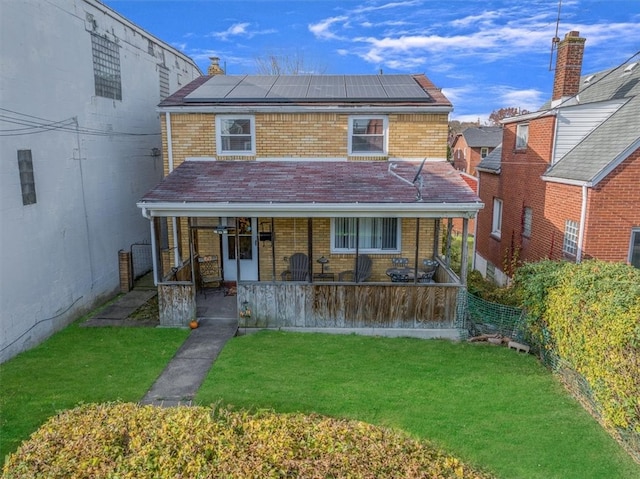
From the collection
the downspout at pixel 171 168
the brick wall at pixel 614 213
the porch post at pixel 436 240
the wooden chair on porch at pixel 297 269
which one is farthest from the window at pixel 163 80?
the brick wall at pixel 614 213

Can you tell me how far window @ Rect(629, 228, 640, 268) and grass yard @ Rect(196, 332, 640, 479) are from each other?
4257 mm

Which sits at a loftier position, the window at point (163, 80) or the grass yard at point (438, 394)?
the window at point (163, 80)

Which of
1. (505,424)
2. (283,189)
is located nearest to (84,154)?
(283,189)

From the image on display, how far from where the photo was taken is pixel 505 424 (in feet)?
21.7

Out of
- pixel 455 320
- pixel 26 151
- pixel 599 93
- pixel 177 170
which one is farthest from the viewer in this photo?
pixel 599 93

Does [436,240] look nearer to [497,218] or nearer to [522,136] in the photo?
[522,136]

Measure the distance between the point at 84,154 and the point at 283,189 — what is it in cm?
569

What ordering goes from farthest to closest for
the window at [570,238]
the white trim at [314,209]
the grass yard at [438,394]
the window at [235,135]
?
1. the window at [235,135]
2. the window at [570,238]
3. the white trim at [314,209]
4. the grass yard at [438,394]

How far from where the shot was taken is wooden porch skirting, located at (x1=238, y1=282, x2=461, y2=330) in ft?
33.3

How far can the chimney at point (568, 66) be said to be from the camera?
13047 mm

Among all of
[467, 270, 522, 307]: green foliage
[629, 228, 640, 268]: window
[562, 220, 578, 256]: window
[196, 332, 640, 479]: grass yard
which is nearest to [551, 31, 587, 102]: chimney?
Result: [562, 220, 578, 256]: window

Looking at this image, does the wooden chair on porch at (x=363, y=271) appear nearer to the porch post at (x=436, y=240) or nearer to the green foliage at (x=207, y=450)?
the porch post at (x=436, y=240)

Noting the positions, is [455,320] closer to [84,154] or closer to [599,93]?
[599,93]

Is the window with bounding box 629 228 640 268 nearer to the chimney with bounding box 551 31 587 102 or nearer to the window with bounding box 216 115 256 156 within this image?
the chimney with bounding box 551 31 587 102
